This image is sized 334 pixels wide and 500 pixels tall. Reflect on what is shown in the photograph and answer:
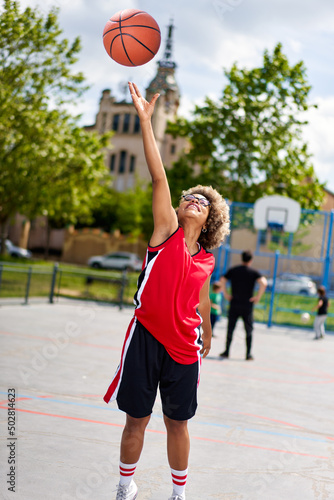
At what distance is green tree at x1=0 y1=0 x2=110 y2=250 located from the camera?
14.9m

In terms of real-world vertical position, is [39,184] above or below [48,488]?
above

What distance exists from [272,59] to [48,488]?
23.9 metres

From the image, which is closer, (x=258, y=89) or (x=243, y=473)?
(x=243, y=473)

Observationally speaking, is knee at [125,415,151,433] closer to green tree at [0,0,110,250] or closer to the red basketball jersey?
the red basketball jersey

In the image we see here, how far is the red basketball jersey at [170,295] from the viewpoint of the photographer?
123 inches

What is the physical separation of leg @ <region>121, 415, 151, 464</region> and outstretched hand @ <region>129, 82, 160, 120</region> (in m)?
1.68

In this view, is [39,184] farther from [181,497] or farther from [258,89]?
[181,497]

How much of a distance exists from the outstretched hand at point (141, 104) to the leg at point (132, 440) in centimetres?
168

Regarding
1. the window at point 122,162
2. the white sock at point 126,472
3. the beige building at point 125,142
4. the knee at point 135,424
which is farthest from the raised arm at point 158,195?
the window at point 122,162

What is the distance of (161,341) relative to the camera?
124 inches

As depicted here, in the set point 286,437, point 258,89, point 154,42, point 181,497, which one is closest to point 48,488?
point 181,497

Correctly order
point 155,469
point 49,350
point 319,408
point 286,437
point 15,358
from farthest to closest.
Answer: point 49,350, point 15,358, point 319,408, point 286,437, point 155,469

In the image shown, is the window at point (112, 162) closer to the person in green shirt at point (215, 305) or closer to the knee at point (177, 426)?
the person in green shirt at point (215, 305)

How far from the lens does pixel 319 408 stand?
6605mm
